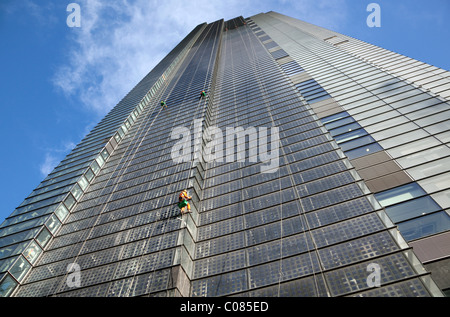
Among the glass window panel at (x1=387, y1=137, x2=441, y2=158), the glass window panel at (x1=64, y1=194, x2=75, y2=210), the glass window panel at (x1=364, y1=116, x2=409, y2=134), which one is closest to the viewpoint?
the glass window panel at (x1=387, y1=137, x2=441, y2=158)

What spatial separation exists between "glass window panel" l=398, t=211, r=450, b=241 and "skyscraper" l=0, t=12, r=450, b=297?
7 centimetres

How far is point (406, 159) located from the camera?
19.2 meters

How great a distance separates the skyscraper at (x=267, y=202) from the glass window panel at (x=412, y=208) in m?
0.10

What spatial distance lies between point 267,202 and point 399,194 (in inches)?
323

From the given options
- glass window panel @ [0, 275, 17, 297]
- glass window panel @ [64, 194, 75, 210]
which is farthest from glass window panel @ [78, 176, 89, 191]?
glass window panel @ [0, 275, 17, 297]

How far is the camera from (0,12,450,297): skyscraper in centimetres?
1360

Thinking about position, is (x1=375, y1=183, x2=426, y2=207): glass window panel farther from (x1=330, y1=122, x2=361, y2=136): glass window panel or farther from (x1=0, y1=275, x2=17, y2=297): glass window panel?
(x1=0, y1=275, x2=17, y2=297): glass window panel

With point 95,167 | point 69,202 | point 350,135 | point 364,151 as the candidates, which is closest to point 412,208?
point 364,151

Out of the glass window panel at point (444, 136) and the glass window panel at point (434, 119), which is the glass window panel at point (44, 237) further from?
the glass window panel at point (434, 119)

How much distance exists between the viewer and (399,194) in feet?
55.8
